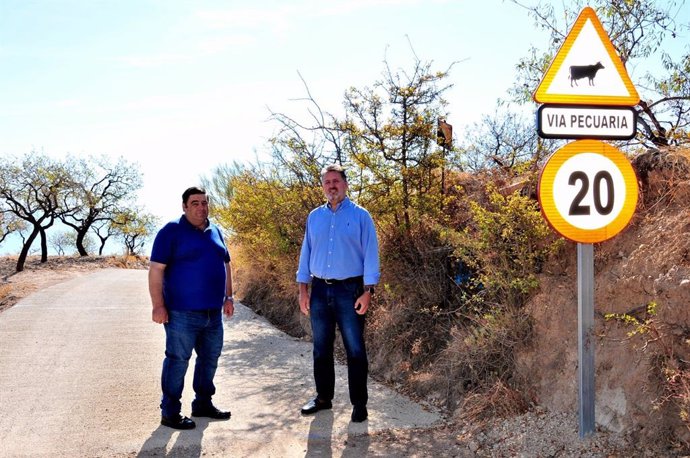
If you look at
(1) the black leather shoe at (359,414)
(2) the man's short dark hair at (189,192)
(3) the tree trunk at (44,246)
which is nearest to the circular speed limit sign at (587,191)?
(1) the black leather shoe at (359,414)

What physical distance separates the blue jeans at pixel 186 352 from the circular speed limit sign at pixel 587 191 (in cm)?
266

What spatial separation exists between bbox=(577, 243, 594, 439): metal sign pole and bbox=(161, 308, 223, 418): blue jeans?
8.68ft

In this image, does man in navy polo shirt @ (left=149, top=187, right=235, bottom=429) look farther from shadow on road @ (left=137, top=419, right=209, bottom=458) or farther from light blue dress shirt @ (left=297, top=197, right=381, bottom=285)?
light blue dress shirt @ (left=297, top=197, right=381, bottom=285)

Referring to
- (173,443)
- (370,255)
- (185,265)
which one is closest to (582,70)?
(370,255)

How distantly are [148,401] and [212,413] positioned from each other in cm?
77

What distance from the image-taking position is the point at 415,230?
684 centimetres

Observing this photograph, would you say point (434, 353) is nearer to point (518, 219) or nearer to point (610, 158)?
point (518, 219)

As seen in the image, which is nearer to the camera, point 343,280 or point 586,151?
point 586,151

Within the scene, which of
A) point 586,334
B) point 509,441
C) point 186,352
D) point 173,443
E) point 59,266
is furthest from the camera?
point 59,266

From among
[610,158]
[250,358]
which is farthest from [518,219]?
Answer: [250,358]

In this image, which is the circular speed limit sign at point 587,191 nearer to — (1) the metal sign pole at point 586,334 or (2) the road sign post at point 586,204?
(2) the road sign post at point 586,204

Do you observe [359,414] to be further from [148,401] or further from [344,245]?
[148,401]

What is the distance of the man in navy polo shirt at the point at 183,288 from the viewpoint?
4.67 meters

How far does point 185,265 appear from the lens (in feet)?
15.6
